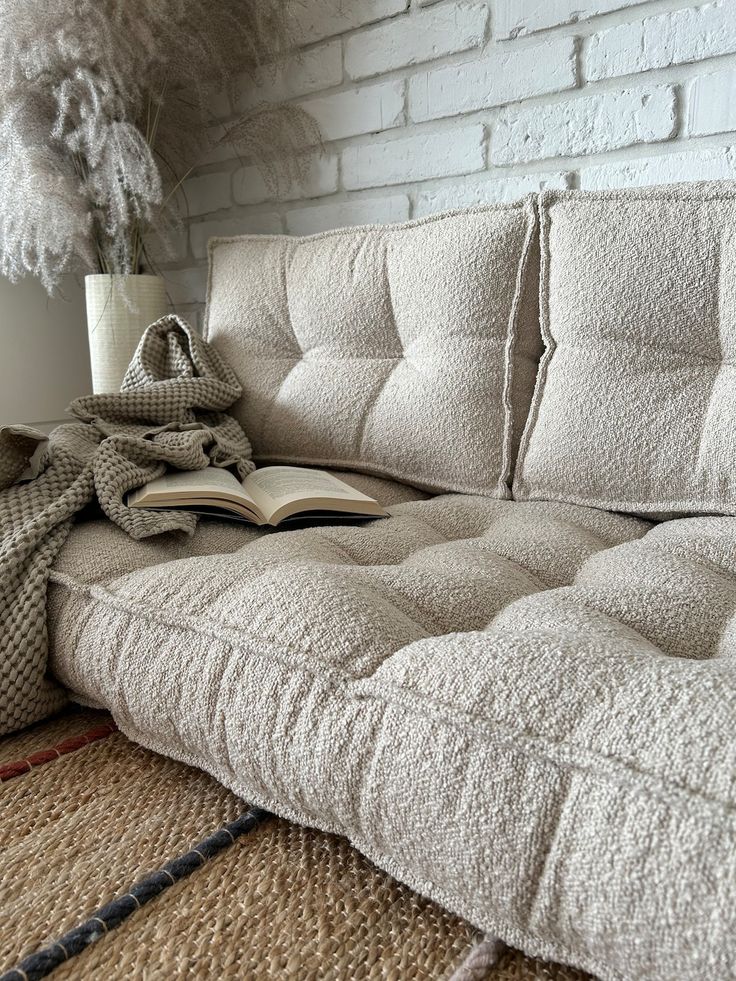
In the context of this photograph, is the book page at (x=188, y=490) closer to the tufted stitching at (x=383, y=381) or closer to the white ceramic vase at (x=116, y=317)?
the tufted stitching at (x=383, y=381)

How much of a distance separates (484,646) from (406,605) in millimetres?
167

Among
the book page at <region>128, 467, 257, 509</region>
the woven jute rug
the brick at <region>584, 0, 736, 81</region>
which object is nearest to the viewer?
the woven jute rug

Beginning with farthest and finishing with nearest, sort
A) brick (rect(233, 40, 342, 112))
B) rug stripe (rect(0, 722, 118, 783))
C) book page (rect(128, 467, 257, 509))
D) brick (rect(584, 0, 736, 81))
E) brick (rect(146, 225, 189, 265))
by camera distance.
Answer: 1. brick (rect(146, 225, 189, 265))
2. brick (rect(233, 40, 342, 112))
3. brick (rect(584, 0, 736, 81))
4. book page (rect(128, 467, 257, 509))
5. rug stripe (rect(0, 722, 118, 783))

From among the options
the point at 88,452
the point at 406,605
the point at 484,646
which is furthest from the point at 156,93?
the point at 484,646

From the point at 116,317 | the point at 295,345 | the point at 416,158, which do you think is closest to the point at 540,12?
the point at 416,158

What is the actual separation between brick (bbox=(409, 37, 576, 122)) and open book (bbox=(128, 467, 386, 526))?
88cm

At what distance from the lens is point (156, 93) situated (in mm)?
1906

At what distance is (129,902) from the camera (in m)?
0.64

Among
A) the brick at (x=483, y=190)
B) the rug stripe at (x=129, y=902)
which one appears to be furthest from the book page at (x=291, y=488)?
the brick at (x=483, y=190)

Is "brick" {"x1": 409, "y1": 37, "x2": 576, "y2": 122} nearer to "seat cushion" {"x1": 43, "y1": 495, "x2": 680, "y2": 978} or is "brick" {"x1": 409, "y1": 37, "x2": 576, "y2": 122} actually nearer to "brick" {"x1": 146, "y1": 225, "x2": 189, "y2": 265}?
"brick" {"x1": 146, "y1": 225, "x2": 189, "y2": 265}

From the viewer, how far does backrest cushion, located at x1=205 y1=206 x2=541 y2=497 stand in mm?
1267

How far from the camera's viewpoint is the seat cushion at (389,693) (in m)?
0.51

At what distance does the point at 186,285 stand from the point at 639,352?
149 cm

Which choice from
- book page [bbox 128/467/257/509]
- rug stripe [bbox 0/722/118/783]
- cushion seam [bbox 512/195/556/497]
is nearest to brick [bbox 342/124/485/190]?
cushion seam [bbox 512/195/556/497]
